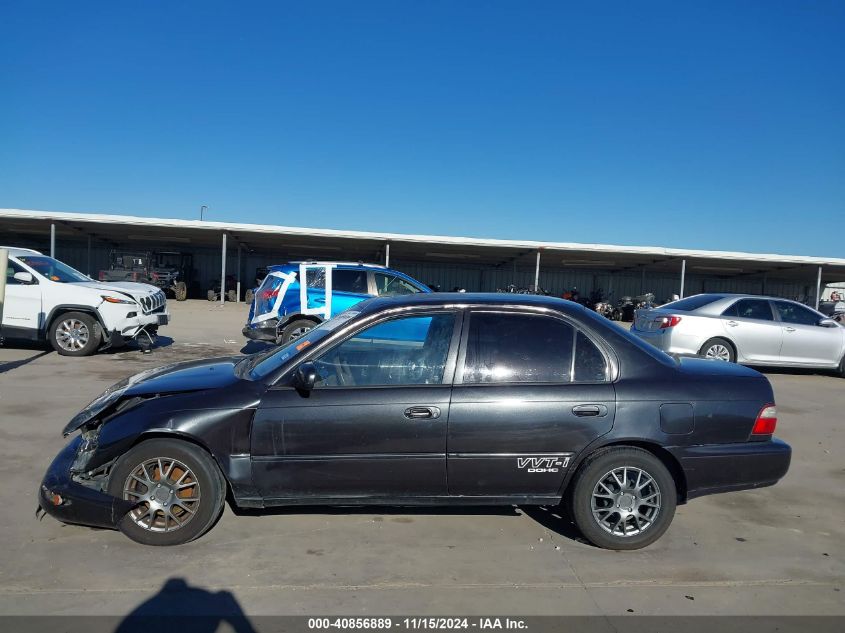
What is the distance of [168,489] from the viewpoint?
3873 millimetres

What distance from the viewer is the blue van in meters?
10.7

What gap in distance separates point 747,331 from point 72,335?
1174cm

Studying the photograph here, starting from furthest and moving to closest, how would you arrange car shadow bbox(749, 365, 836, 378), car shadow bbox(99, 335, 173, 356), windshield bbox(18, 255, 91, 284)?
car shadow bbox(749, 365, 836, 378) < car shadow bbox(99, 335, 173, 356) < windshield bbox(18, 255, 91, 284)

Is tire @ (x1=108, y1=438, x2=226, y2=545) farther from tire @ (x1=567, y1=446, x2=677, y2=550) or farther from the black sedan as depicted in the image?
tire @ (x1=567, y1=446, x2=677, y2=550)

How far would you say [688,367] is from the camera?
4.44 meters

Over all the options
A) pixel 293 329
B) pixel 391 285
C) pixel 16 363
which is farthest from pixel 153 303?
pixel 391 285

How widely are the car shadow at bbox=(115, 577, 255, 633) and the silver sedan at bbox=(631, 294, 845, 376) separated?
9197mm

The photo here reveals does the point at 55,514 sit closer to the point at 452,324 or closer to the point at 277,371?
the point at 277,371

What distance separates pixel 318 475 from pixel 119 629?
130 centimetres

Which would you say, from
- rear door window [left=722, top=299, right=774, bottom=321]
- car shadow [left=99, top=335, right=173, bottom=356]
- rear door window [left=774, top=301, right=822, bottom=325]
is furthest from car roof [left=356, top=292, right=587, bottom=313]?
rear door window [left=774, top=301, right=822, bottom=325]

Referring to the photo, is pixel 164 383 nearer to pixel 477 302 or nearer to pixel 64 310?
pixel 477 302

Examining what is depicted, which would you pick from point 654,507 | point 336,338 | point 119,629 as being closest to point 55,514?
point 119,629

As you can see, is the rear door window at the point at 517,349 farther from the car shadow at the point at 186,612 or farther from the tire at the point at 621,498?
the car shadow at the point at 186,612

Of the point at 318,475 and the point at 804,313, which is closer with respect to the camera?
the point at 318,475
